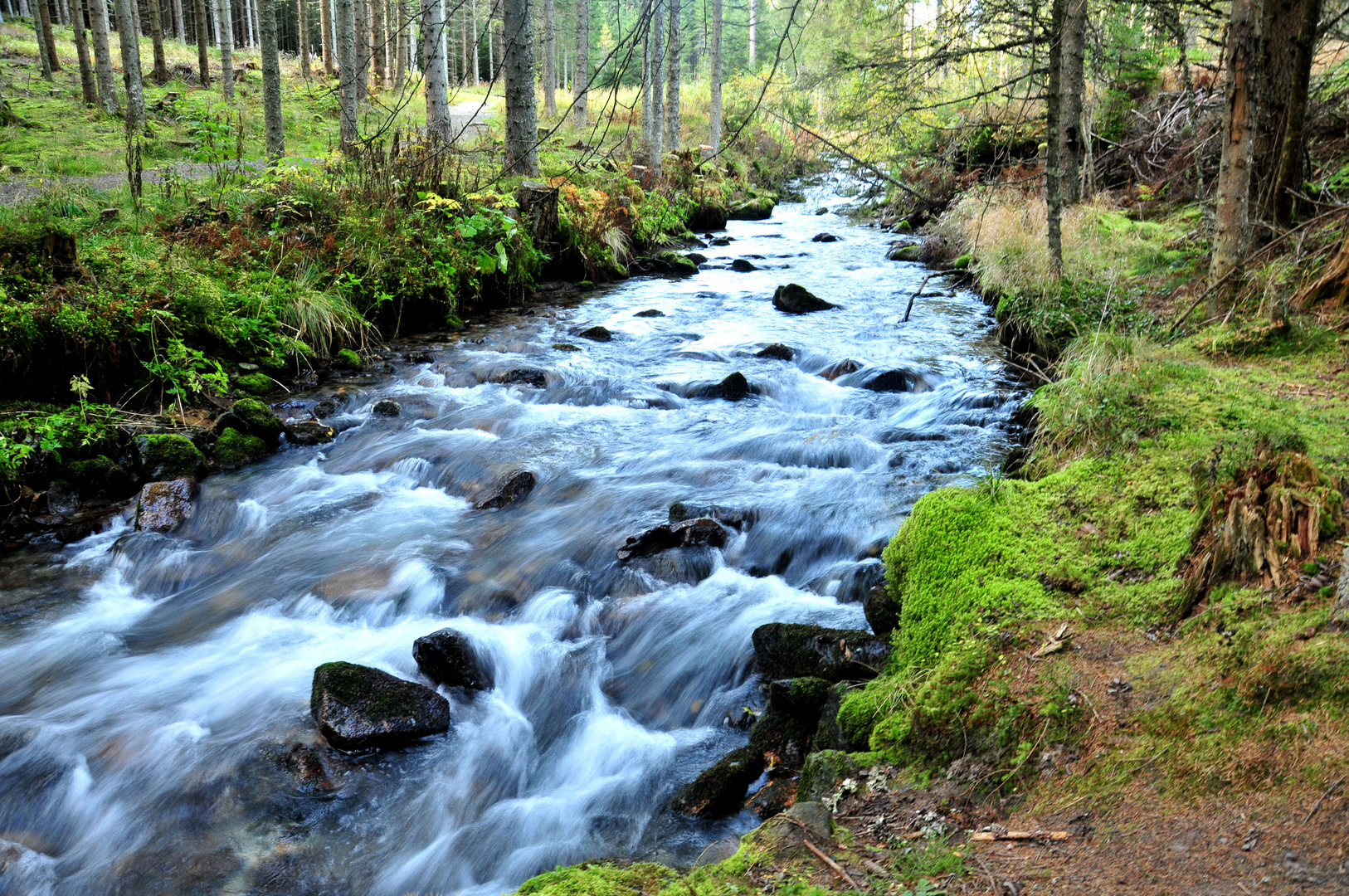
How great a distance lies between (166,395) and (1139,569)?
26.7 feet

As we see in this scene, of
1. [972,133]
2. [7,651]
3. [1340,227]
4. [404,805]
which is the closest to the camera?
[404,805]

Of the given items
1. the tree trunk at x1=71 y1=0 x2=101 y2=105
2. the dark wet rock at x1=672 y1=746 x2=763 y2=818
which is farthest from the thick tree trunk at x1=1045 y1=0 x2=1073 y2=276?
the tree trunk at x1=71 y1=0 x2=101 y2=105

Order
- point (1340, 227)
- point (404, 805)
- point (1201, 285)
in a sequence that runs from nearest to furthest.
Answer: point (404, 805)
point (1340, 227)
point (1201, 285)

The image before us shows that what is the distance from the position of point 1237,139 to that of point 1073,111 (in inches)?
321

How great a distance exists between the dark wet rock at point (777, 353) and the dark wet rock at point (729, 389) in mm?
1399

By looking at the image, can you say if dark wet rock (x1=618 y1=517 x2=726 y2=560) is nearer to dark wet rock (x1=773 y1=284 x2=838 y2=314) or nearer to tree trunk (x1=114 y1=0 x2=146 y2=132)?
dark wet rock (x1=773 y1=284 x2=838 y2=314)

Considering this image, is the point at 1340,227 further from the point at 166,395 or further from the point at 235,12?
the point at 235,12

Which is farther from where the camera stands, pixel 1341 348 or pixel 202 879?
pixel 1341 348

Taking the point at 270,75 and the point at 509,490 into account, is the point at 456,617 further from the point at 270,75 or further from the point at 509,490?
the point at 270,75

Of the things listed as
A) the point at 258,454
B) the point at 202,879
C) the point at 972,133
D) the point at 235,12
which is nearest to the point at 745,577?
the point at 202,879

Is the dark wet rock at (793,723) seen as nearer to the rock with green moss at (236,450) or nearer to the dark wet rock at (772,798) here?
the dark wet rock at (772,798)

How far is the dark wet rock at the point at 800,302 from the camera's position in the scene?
13617 millimetres

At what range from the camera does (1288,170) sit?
6.63m

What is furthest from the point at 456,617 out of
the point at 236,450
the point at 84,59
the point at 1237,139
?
the point at 84,59
